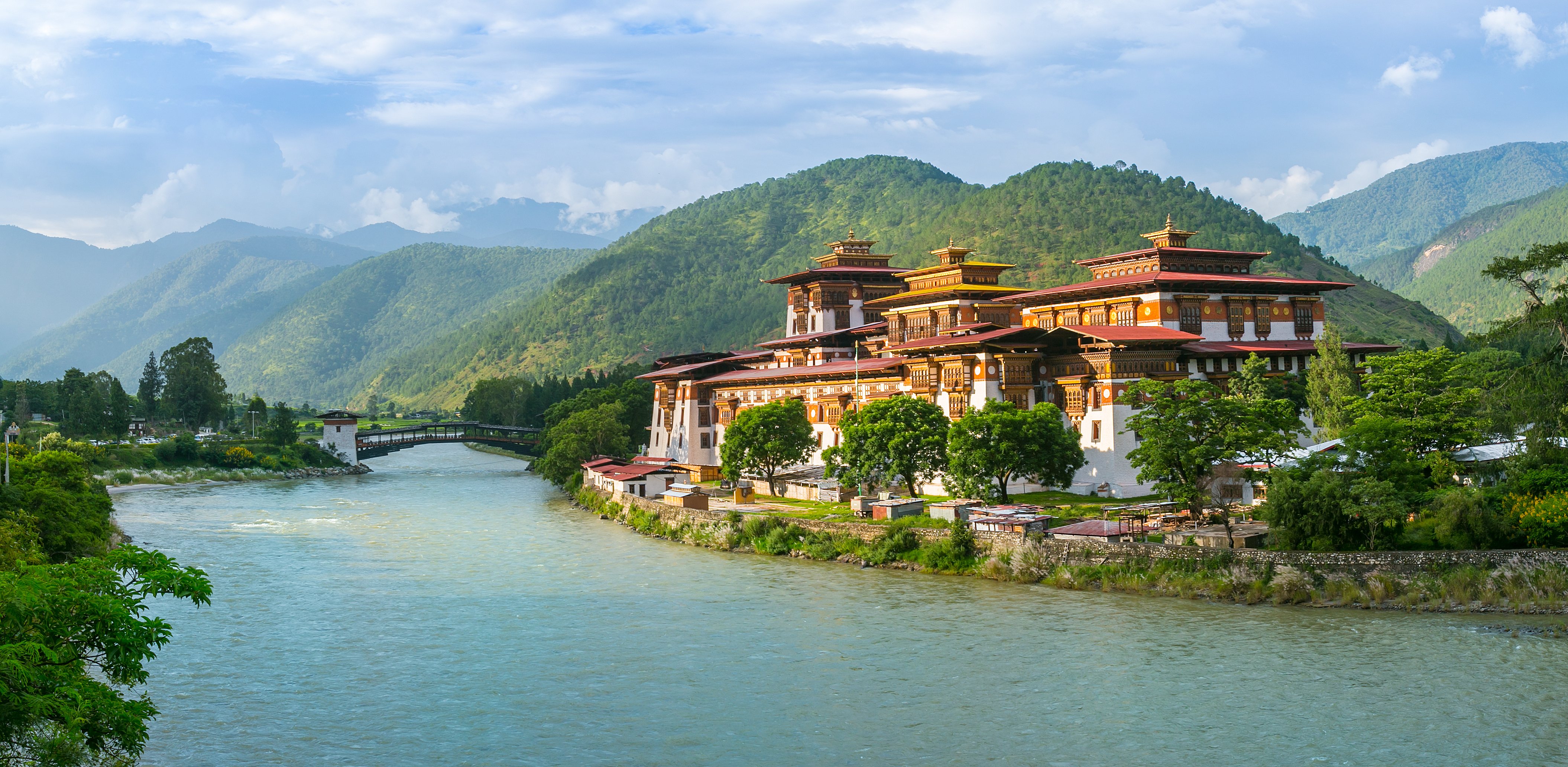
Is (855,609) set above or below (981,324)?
below

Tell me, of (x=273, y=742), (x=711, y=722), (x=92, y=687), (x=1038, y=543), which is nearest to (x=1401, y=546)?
(x=1038, y=543)

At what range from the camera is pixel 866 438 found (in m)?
59.7

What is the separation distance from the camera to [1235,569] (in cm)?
4125

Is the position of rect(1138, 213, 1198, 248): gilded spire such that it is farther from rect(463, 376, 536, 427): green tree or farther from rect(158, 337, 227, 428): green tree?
rect(158, 337, 227, 428): green tree

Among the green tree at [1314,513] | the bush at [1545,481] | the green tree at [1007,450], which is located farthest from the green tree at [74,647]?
the bush at [1545,481]

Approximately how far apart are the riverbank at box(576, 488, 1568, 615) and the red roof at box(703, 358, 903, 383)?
60.8 ft

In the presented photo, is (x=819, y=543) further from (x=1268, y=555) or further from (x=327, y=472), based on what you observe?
(x=327, y=472)

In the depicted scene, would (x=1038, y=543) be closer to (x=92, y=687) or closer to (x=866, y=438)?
(x=866, y=438)

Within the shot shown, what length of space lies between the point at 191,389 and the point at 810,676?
11971cm

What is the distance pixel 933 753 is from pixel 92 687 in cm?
1617

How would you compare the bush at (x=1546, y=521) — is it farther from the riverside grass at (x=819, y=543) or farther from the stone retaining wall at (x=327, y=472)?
the stone retaining wall at (x=327, y=472)

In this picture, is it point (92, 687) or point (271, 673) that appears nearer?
point (92, 687)

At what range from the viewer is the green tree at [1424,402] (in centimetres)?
4506

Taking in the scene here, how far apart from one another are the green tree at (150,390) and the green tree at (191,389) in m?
1.15
